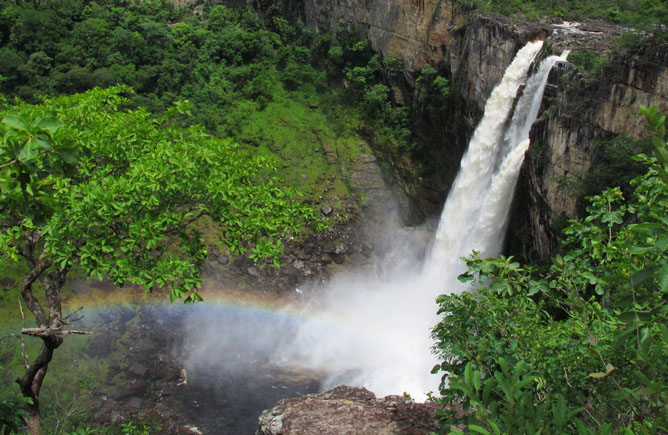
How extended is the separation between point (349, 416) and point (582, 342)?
5716 millimetres

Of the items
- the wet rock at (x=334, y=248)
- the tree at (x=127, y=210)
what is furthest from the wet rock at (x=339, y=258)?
the tree at (x=127, y=210)

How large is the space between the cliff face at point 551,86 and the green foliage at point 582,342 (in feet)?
19.6

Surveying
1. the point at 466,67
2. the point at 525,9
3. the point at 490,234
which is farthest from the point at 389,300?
the point at 525,9

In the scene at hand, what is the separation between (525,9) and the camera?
1684 centimetres

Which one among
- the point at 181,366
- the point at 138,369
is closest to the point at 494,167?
the point at 181,366

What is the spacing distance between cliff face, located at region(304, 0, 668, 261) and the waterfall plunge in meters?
0.83

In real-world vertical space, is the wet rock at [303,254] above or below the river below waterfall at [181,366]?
above

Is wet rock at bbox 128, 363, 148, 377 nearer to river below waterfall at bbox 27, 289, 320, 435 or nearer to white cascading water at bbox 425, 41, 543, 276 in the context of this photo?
river below waterfall at bbox 27, 289, 320, 435

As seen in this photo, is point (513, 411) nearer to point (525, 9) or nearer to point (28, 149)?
point (28, 149)

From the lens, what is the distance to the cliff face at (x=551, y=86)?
985 centimetres

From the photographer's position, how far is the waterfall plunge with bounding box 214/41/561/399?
13.9 metres

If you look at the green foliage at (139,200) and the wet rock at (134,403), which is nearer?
the green foliage at (139,200)

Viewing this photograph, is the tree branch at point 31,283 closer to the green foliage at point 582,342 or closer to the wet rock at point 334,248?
the green foliage at point 582,342

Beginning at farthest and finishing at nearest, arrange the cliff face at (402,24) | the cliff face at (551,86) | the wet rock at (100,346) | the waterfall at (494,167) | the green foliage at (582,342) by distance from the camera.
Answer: the cliff face at (402,24) < the wet rock at (100,346) < the waterfall at (494,167) < the cliff face at (551,86) < the green foliage at (582,342)
